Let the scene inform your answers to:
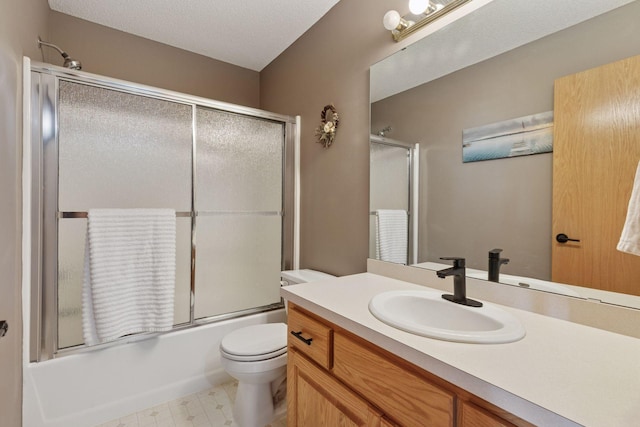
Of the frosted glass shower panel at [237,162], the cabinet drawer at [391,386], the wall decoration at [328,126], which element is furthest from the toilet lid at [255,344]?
the wall decoration at [328,126]

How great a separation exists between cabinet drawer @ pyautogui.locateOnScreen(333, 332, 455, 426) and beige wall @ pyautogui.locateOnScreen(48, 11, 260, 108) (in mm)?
2222

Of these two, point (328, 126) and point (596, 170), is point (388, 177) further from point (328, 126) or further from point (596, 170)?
point (596, 170)

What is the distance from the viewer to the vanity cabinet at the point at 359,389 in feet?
2.10

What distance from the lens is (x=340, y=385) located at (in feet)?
3.09

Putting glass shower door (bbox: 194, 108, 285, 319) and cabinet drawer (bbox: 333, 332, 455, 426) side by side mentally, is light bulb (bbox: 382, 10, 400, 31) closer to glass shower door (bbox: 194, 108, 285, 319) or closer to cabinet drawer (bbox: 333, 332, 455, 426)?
glass shower door (bbox: 194, 108, 285, 319)

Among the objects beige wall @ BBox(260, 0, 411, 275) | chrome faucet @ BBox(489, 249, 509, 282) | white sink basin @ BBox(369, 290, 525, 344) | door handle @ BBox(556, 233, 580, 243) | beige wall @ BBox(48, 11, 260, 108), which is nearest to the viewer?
white sink basin @ BBox(369, 290, 525, 344)

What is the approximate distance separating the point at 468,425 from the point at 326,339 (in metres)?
0.48

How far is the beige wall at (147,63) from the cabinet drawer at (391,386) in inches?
87.5

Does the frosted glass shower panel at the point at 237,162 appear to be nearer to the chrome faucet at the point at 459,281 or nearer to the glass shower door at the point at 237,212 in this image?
the glass shower door at the point at 237,212

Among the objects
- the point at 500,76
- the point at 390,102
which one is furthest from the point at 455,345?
the point at 390,102

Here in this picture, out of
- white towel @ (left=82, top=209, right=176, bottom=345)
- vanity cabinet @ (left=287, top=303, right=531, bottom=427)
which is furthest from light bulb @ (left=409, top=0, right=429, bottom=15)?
white towel @ (left=82, top=209, right=176, bottom=345)

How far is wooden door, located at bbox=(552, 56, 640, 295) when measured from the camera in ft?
2.79

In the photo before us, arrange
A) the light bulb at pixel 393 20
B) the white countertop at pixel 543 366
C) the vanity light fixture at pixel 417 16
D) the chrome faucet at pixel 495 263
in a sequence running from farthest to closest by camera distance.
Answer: the light bulb at pixel 393 20 < the vanity light fixture at pixel 417 16 < the chrome faucet at pixel 495 263 < the white countertop at pixel 543 366

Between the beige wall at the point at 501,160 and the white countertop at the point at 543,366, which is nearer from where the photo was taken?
the white countertop at the point at 543,366
